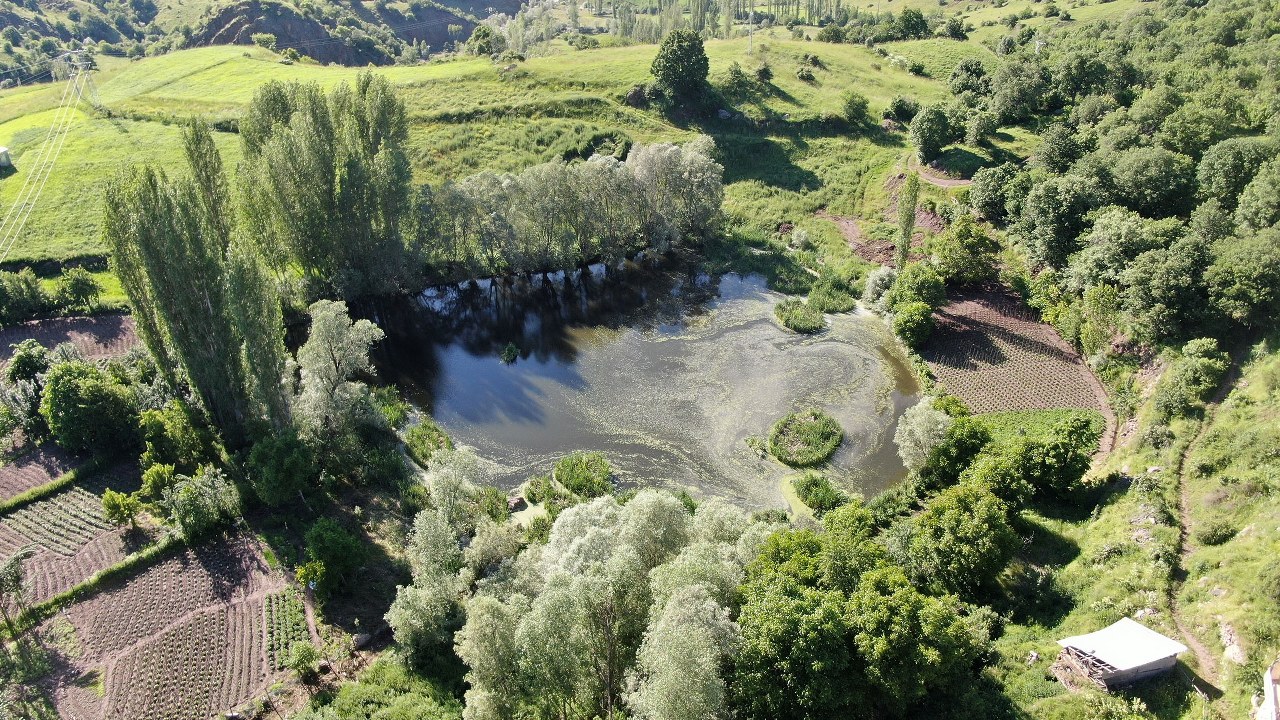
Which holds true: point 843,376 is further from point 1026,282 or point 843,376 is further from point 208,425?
point 208,425

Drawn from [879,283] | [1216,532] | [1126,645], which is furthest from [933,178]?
[1126,645]

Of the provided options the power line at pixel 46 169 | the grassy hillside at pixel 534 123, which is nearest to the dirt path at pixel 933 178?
the grassy hillside at pixel 534 123

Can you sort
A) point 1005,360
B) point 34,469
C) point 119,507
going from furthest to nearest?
point 1005,360
point 34,469
point 119,507

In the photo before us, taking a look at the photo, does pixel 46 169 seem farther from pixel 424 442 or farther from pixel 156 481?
pixel 424 442

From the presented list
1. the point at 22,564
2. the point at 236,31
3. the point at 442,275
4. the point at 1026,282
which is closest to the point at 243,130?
the point at 442,275

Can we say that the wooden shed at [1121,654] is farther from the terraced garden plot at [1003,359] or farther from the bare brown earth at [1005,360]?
the terraced garden plot at [1003,359]

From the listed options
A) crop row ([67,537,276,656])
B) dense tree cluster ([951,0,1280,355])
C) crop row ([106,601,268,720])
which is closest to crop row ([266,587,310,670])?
crop row ([106,601,268,720])
